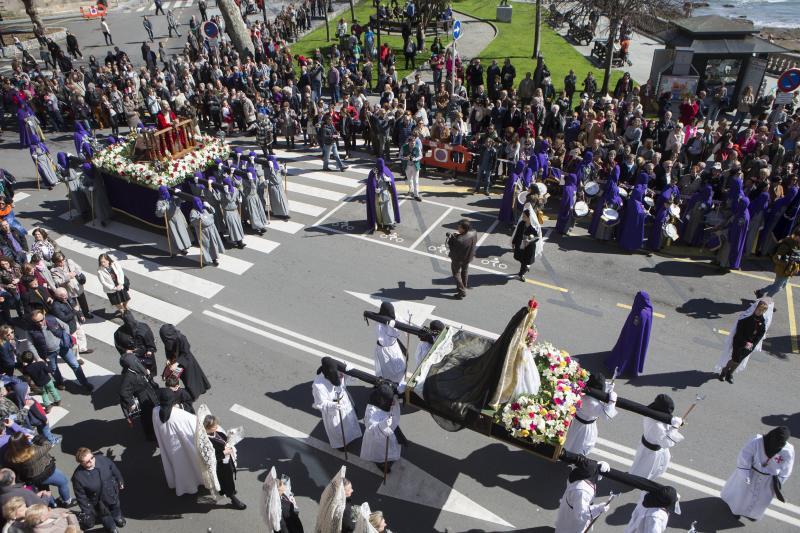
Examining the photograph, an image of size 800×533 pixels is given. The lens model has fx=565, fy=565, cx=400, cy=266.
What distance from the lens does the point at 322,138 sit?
17656mm

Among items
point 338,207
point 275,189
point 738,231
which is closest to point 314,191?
point 338,207

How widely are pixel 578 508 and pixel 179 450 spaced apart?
208 inches

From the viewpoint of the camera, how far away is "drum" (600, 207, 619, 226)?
13.7m

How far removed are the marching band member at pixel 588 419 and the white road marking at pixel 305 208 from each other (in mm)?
9802

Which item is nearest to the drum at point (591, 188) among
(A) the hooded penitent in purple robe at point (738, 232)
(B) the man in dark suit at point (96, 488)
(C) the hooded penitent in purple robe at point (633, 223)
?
(C) the hooded penitent in purple robe at point (633, 223)

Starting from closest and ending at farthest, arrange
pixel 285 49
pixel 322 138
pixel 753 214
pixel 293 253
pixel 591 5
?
pixel 753 214
pixel 293 253
pixel 322 138
pixel 591 5
pixel 285 49

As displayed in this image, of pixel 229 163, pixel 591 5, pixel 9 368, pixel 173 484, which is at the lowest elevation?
pixel 173 484

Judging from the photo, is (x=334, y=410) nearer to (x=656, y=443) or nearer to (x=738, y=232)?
(x=656, y=443)

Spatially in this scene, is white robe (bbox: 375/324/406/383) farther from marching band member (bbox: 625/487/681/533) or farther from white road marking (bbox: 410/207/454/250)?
white road marking (bbox: 410/207/454/250)

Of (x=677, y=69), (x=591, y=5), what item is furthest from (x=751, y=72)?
(x=591, y=5)

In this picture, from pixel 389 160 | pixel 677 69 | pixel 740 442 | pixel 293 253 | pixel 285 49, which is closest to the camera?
pixel 740 442

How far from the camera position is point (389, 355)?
934cm

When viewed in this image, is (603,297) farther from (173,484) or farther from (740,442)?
(173,484)

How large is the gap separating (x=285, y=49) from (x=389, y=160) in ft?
39.2
